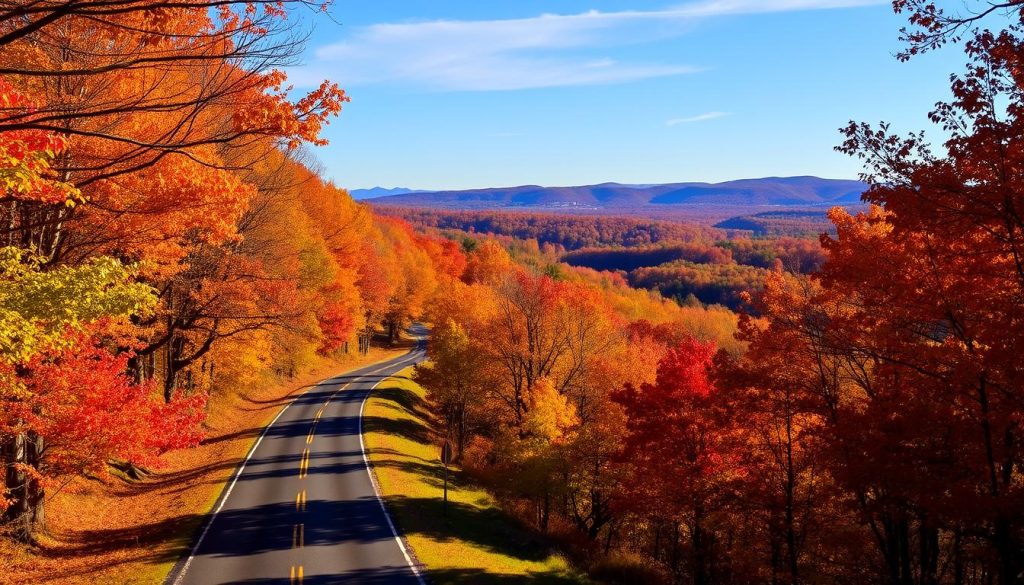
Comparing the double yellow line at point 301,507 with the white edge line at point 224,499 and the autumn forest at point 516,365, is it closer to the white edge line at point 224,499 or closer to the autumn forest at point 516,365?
the autumn forest at point 516,365

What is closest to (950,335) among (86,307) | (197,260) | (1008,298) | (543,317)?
(1008,298)

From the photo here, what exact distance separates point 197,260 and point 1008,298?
24445 millimetres

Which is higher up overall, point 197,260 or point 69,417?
point 197,260

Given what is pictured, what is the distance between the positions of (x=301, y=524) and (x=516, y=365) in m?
21.3

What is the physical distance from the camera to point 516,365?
41.1 m

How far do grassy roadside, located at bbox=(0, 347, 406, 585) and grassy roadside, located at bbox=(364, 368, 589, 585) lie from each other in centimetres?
657

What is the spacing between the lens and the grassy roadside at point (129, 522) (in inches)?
664

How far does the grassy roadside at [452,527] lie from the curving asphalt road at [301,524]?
2.48 feet

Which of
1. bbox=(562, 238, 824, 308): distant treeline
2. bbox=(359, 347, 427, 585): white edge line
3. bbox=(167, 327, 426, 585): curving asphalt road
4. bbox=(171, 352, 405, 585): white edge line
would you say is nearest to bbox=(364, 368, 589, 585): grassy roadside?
bbox=(359, 347, 427, 585): white edge line

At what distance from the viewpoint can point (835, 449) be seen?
13.8 m

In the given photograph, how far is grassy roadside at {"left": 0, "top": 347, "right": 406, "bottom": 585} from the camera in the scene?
55.4 feet

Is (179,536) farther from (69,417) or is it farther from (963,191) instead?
(963,191)

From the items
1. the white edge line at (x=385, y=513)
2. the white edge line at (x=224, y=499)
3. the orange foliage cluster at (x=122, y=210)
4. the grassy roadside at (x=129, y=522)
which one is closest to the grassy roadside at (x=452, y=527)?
the white edge line at (x=385, y=513)

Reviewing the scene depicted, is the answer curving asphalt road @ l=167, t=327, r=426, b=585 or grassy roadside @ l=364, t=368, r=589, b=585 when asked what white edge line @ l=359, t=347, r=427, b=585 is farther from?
grassy roadside @ l=364, t=368, r=589, b=585
